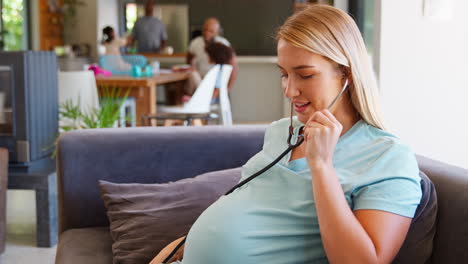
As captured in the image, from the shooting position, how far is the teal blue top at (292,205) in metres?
1.25

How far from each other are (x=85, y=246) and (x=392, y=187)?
1020 millimetres

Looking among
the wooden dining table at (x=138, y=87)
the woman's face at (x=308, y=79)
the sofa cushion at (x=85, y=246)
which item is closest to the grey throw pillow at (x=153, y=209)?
the sofa cushion at (x=85, y=246)

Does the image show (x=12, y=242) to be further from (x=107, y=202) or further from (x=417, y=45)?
(x=417, y=45)

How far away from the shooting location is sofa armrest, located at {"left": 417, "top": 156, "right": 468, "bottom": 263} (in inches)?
51.7

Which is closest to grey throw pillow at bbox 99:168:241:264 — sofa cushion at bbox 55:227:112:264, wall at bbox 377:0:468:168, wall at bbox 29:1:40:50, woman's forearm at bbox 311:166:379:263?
sofa cushion at bbox 55:227:112:264

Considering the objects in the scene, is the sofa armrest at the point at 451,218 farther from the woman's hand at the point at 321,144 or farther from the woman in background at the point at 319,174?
the woman's hand at the point at 321,144

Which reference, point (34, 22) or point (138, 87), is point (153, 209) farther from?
point (34, 22)

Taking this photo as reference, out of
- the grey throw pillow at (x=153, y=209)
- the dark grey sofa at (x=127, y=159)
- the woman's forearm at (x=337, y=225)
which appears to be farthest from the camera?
the dark grey sofa at (x=127, y=159)

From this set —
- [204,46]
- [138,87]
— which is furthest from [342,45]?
[204,46]

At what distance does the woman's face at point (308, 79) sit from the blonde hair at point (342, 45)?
2cm

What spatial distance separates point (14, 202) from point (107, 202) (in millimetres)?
2567

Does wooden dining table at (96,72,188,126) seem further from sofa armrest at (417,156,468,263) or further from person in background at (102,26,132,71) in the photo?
sofa armrest at (417,156,468,263)

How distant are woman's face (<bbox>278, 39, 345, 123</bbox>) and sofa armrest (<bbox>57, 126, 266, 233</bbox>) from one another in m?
0.74

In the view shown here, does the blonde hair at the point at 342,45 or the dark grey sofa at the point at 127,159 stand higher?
the blonde hair at the point at 342,45
